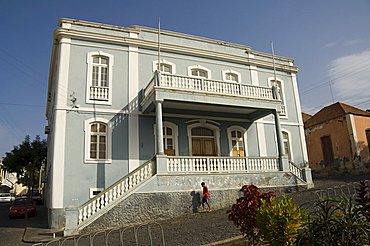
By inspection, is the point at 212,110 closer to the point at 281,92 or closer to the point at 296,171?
the point at 296,171

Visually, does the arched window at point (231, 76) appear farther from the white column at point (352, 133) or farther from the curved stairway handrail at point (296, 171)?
the white column at point (352, 133)

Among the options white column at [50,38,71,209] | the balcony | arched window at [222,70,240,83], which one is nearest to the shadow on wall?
the balcony

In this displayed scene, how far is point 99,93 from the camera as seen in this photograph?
48.6 ft

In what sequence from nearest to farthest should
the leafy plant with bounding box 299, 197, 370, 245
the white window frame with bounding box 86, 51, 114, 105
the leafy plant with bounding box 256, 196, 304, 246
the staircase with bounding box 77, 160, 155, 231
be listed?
the leafy plant with bounding box 299, 197, 370, 245 → the leafy plant with bounding box 256, 196, 304, 246 → the staircase with bounding box 77, 160, 155, 231 → the white window frame with bounding box 86, 51, 114, 105

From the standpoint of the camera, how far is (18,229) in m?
13.1

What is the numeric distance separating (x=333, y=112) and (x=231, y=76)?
1202 cm

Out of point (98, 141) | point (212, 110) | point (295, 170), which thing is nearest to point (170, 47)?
point (212, 110)

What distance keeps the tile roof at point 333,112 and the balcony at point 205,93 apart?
1118 centimetres

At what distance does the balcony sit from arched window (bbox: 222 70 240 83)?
2720 millimetres

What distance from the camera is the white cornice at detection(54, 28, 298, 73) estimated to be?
1491 cm

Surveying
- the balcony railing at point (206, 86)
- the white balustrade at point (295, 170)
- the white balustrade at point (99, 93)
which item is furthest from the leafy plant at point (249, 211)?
the white balustrade at point (295, 170)

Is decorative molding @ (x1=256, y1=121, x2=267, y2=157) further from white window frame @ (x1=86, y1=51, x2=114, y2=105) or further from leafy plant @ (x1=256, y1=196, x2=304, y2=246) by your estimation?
leafy plant @ (x1=256, y1=196, x2=304, y2=246)

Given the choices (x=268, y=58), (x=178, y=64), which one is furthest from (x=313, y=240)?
(x=268, y=58)

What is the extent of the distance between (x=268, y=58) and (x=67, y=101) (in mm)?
13462
